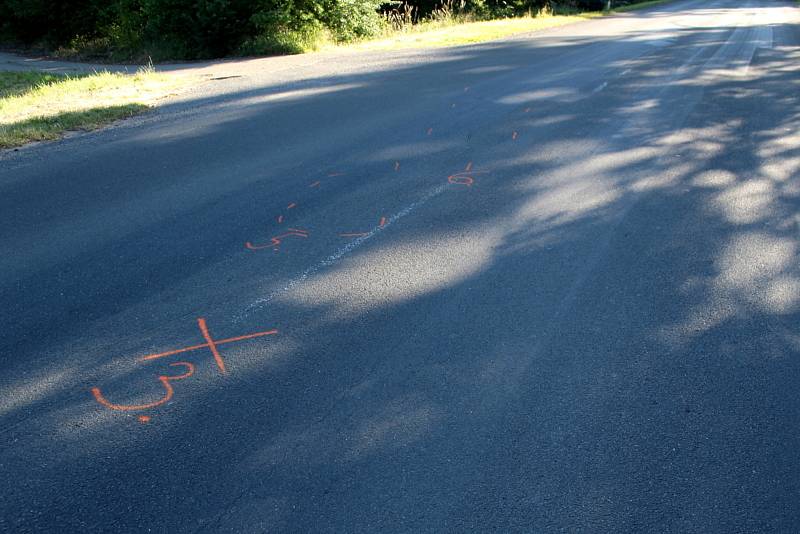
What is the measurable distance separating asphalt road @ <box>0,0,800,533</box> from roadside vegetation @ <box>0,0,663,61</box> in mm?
14498

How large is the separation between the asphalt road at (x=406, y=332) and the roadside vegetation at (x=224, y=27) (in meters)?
14.5

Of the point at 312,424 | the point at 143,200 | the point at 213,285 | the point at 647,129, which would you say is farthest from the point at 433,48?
the point at 312,424

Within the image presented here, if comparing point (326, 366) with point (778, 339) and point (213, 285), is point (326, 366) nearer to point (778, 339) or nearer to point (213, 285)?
point (213, 285)

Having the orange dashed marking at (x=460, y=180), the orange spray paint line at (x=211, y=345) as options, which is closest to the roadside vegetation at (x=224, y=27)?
the orange dashed marking at (x=460, y=180)

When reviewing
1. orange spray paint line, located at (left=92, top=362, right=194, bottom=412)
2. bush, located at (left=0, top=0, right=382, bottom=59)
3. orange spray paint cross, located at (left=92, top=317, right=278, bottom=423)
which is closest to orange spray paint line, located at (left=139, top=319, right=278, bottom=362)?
orange spray paint cross, located at (left=92, top=317, right=278, bottom=423)

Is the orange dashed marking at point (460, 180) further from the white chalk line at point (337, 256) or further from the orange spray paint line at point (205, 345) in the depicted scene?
the orange spray paint line at point (205, 345)

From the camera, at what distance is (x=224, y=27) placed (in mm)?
23984

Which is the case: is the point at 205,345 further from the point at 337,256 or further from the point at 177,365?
the point at 337,256

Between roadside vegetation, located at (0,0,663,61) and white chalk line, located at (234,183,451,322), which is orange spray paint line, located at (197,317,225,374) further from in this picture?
roadside vegetation, located at (0,0,663,61)

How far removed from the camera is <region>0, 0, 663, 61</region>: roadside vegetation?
22.9 metres

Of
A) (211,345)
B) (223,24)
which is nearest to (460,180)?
(211,345)

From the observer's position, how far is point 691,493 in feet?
10.5

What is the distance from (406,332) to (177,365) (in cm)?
146

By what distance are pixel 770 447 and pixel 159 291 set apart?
4177mm
